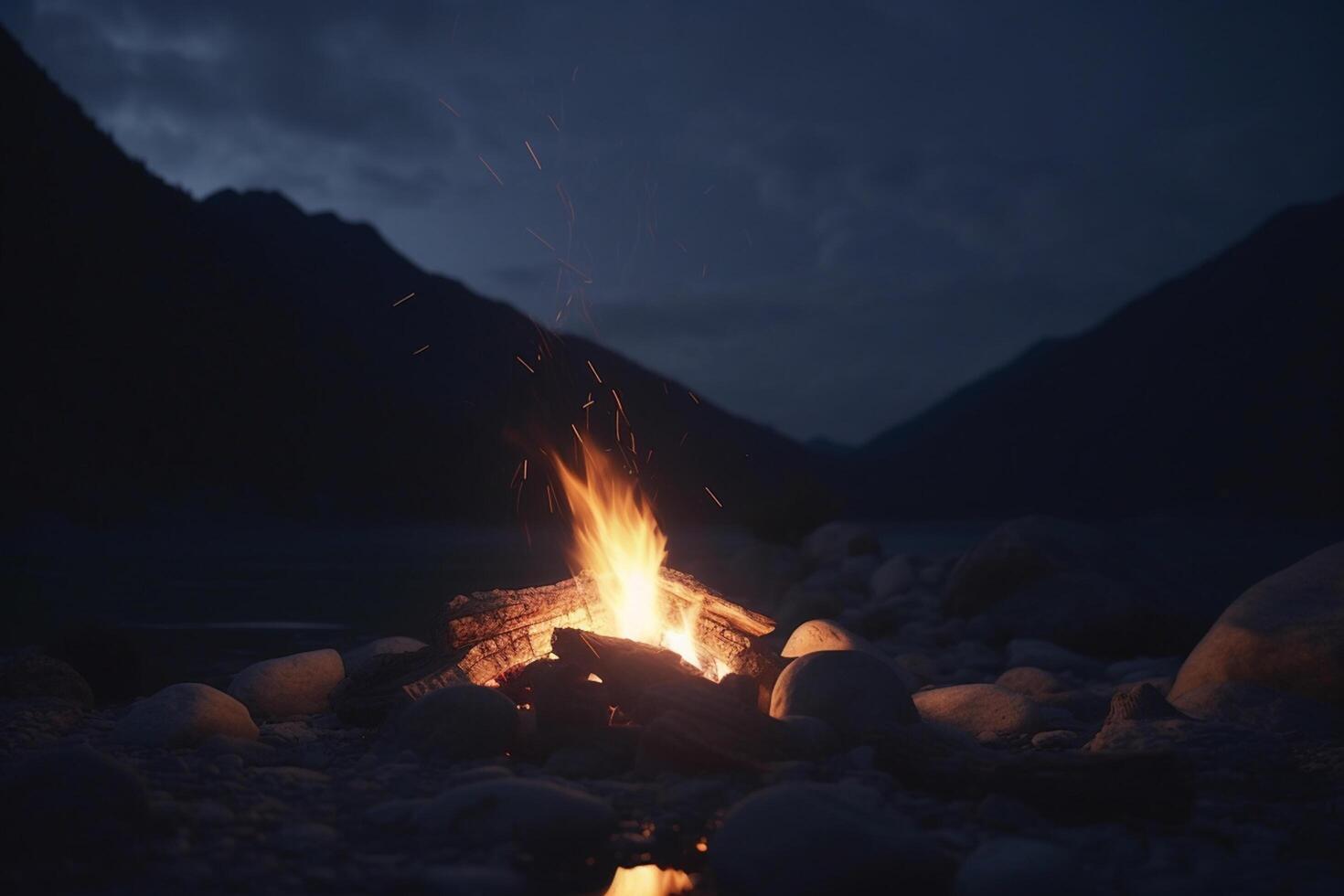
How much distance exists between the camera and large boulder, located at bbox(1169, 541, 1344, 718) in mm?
6410

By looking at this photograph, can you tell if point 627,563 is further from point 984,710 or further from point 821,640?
point 984,710

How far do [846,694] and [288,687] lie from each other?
4.27 metres

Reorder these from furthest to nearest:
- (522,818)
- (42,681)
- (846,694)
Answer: (42,681), (846,694), (522,818)

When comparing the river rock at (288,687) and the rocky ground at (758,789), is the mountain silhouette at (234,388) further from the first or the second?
the rocky ground at (758,789)

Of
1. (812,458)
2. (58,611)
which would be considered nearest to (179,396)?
(58,611)

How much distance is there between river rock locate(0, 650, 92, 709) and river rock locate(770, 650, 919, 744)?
17.9 feet

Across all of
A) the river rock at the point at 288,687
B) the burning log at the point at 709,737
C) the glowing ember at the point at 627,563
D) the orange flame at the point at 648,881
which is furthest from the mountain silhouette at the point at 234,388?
the orange flame at the point at 648,881

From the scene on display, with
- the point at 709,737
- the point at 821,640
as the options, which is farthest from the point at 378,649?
the point at 709,737

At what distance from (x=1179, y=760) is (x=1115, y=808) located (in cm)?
39

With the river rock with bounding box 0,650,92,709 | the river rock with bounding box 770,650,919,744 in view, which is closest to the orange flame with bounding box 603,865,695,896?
the river rock with bounding box 770,650,919,744

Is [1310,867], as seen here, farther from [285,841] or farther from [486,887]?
[285,841]

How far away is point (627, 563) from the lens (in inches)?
296

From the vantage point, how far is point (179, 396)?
62781 mm

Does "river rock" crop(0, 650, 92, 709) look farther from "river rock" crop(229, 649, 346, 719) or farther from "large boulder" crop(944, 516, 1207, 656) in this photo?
"large boulder" crop(944, 516, 1207, 656)
